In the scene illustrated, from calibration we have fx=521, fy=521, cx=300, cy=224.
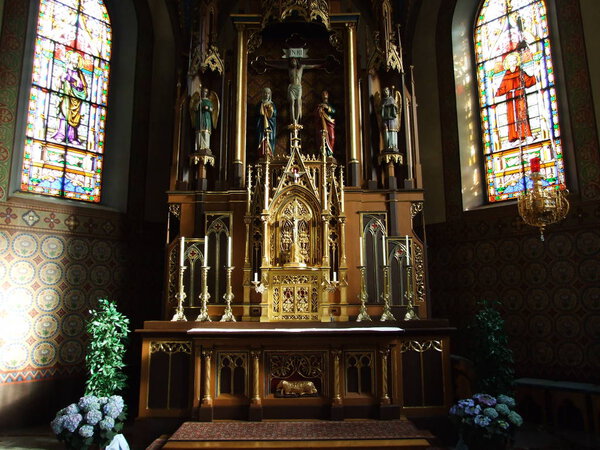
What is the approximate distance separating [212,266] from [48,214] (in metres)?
3.13

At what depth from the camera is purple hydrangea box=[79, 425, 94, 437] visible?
6145mm

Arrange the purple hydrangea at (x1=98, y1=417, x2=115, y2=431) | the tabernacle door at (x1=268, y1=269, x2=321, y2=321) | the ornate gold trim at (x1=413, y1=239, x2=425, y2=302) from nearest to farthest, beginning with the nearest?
the purple hydrangea at (x1=98, y1=417, x2=115, y2=431)
the tabernacle door at (x1=268, y1=269, x2=321, y2=321)
the ornate gold trim at (x1=413, y1=239, x2=425, y2=302)

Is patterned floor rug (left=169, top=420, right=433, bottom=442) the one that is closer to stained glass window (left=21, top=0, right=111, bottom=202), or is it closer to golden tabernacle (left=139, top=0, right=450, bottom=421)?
golden tabernacle (left=139, top=0, right=450, bottom=421)

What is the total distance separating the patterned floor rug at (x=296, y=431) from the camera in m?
6.26

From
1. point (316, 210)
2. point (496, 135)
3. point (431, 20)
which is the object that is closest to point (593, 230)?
point (496, 135)

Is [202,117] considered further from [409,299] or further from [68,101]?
[409,299]

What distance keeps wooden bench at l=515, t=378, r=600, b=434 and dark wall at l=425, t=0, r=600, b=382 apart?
57cm

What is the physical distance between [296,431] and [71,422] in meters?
2.71

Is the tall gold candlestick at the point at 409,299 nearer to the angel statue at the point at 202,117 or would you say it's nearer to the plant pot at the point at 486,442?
the plant pot at the point at 486,442

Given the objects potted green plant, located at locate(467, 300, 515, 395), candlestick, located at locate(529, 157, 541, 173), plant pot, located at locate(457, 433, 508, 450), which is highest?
candlestick, located at locate(529, 157, 541, 173)

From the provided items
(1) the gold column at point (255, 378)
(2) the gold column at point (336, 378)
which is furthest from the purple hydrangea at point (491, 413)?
(1) the gold column at point (255, 378)

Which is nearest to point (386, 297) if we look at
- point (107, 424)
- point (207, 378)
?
point (207, 378)

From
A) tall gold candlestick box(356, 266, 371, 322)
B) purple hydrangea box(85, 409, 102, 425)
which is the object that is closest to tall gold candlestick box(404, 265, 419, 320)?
tall gold candlestick box(356, 266, 371, 322)

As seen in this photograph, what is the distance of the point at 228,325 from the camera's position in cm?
773
